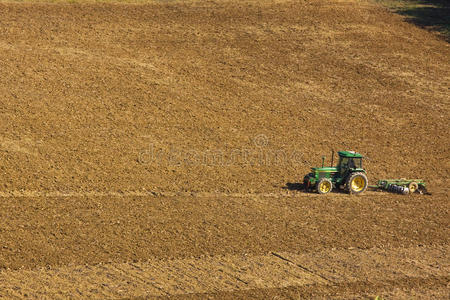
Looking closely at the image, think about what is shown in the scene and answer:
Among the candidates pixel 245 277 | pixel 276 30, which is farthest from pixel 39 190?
pixel 276 30

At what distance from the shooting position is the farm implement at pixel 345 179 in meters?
21.4

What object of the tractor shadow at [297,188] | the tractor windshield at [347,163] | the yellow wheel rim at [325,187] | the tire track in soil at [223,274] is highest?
the tractor windshield at [347,163]

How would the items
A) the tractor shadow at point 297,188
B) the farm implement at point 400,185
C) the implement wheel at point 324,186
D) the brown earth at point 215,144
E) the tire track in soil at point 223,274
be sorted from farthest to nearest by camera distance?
the farm implement at point 400,185, the tractor shadow at point 297,188, the implement wheel at point 324,186, the brown earth at point 215,144, the tire track in soil at point 223,274

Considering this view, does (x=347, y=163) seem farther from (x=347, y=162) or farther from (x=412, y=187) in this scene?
(x=412, y=187)

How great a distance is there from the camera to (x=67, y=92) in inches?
1125

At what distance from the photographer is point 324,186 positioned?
21.6 m

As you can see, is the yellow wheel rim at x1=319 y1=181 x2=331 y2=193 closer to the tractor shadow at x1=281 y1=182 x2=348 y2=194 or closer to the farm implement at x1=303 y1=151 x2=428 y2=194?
the farm implement at x1=303 y1=151 x2=428 y2=194

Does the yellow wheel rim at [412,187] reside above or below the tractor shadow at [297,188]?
above

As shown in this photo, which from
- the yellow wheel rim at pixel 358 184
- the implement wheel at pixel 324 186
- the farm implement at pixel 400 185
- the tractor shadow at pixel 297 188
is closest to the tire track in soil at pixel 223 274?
the implement wheel at pixel 324 186

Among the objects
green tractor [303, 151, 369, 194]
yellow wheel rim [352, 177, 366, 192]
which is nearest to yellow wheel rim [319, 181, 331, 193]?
green tractor [303, 151, 369, 194]

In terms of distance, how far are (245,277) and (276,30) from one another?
26543 mm

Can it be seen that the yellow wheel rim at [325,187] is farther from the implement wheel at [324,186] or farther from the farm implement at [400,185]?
the farm implement at [400,185]

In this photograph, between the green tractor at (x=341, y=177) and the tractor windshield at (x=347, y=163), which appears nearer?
the green tractor at (x=341, y=177)

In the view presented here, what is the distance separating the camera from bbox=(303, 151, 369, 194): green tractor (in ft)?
70.2
